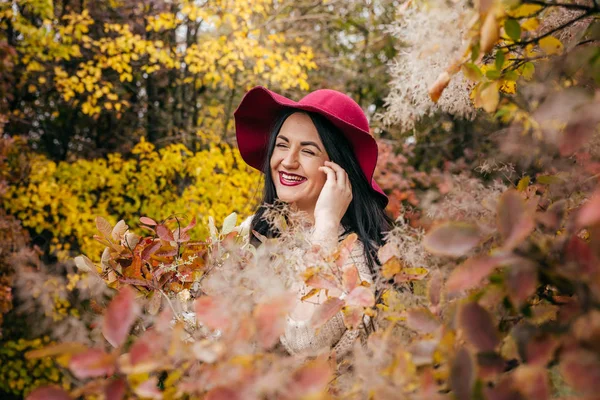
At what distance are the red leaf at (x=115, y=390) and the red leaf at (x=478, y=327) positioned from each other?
38 centimetres

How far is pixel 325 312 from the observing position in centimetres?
80

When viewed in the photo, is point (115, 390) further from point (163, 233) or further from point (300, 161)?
point (300, 161)

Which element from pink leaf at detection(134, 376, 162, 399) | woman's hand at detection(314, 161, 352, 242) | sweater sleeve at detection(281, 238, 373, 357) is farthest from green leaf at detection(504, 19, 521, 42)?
woman's hand at detection(314, 161, 352, 242)

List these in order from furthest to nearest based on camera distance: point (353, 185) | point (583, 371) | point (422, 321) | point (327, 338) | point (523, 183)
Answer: point (353, 185) → point (327, 338) → point (523, 183) → point (422, 321) → point (583, 371)

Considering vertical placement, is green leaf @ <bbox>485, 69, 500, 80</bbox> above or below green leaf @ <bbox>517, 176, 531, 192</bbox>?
above

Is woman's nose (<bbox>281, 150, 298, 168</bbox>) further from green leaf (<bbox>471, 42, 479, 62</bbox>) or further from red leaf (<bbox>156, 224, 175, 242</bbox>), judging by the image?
green leaf (<bbox>471, 42, 479, 62</bbox>)

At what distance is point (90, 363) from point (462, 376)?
1.31ft

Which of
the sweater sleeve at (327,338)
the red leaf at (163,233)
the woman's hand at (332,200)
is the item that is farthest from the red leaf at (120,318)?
the woman's hand at (332,200)

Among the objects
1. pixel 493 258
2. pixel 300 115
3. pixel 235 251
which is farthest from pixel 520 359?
pixel 300 115

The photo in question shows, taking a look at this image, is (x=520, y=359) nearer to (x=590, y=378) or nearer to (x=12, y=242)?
(x=590, y=378)

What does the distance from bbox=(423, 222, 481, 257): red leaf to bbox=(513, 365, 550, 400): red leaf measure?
136mm

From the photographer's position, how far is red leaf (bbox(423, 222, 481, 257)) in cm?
60

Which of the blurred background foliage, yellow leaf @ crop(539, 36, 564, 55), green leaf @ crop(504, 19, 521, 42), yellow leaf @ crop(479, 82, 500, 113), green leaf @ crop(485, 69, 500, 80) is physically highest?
green leaf @ crop(504, 19, 521, 42)

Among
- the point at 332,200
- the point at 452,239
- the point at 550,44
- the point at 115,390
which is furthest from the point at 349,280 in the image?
the point at 332,200
